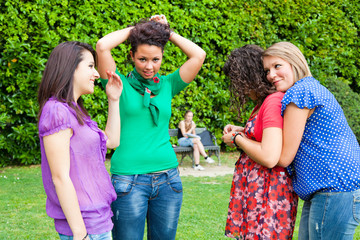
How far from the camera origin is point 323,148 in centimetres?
215

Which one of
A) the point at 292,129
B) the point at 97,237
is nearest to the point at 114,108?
the point at 97,237

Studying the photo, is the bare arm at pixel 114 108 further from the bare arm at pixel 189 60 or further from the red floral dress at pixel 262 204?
the red floral dress at pixel 262 204

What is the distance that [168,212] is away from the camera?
251cm

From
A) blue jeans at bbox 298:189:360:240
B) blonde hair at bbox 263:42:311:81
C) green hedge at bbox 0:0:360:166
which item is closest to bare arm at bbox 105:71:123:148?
blonde hair at bbox 263:42:311:81

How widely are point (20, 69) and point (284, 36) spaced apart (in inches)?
280

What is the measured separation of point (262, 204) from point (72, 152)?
110cm

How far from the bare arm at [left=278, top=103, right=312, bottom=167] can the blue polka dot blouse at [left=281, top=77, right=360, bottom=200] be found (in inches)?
1.3

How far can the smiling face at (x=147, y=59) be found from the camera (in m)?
2.45

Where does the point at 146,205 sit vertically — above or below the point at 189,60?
below

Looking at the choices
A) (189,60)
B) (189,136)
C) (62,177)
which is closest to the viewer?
(62,177)

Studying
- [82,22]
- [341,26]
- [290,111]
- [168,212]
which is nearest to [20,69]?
[82,22]

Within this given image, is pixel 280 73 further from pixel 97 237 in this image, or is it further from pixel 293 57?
pixel 97 237

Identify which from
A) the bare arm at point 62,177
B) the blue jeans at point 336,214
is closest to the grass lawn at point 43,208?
the blue jeans at point 336,214

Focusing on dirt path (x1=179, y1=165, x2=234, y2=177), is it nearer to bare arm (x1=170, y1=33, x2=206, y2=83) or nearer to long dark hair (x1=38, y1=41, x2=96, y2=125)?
bare arm (x1=170, y1=33, x2=206, y2=83)
